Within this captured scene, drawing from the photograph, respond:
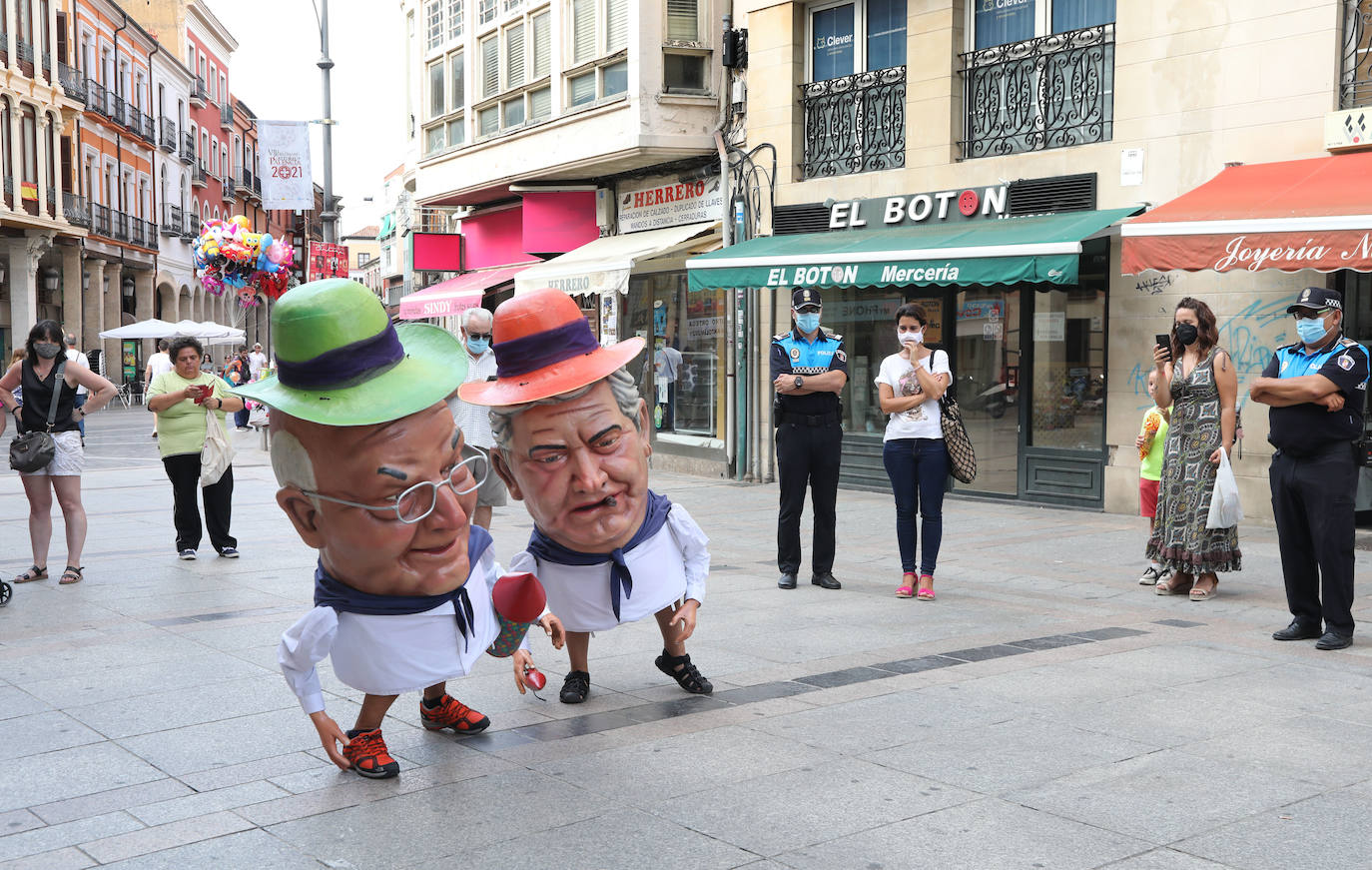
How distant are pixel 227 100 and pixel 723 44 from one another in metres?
56.6

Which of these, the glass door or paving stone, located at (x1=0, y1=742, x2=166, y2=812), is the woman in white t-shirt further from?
the glass door

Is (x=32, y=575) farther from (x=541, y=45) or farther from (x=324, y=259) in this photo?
(x=324, y=259)

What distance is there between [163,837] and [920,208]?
11.1m

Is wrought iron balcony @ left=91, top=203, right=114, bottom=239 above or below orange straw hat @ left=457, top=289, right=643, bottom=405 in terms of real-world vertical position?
above

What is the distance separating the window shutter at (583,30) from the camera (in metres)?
17.1

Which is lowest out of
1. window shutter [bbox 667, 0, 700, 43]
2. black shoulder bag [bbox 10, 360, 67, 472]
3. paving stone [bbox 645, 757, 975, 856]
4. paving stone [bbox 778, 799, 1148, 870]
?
paving stone [bbox 645, 757, 975, 856]

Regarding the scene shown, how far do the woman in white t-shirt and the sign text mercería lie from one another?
530cm

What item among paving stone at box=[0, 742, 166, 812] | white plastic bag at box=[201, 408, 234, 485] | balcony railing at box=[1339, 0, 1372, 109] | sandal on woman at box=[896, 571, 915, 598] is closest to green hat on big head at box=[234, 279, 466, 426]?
paving stone at box=[0, 742, 166, 812]

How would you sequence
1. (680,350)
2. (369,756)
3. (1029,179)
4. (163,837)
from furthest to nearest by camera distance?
(680,350)
(1029,179)
(369,756)
(163,837)

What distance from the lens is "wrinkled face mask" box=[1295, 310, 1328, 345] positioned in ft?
20.7

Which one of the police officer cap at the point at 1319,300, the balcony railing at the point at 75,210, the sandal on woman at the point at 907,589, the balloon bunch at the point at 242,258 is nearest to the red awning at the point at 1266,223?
the police officer cap at the point at 1319,300

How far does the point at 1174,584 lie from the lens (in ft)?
26.2

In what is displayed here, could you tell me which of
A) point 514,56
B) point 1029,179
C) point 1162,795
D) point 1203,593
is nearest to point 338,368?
point 1162,795

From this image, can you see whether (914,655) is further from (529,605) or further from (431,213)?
(431,213)
